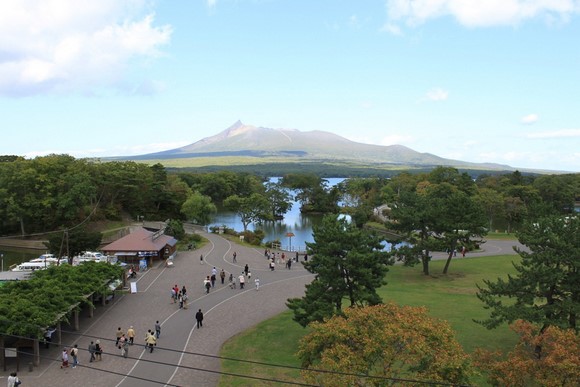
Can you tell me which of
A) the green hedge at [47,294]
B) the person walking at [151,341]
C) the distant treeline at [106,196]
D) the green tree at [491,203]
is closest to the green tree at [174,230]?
the distant treeline at [106,196]

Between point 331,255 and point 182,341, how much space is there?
728 cm

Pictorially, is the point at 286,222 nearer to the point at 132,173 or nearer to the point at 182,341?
the point at 132,173

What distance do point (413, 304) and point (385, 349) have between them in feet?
41.6

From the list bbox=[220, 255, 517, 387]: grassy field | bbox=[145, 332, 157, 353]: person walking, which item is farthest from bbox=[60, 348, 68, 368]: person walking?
bbox=[220, 255, 517, 387]: grassy field

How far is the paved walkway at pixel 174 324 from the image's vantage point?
16094 mm

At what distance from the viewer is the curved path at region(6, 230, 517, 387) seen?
52.9 feet

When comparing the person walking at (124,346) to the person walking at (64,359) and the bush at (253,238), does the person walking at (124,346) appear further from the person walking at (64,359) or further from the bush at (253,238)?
the bush at (253,238)

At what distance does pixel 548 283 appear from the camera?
15984 millimetres

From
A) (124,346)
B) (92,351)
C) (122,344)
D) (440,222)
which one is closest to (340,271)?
(124,346)

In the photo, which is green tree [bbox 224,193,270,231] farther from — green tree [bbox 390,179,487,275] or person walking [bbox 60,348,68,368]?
person walking [bbox 60,348,68,368]

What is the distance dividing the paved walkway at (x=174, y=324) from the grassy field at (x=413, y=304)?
3.03 ft

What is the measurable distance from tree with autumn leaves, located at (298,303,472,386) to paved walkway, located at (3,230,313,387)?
11.5ft

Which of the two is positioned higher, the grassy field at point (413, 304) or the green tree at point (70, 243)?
the green tree at point (70, 243)

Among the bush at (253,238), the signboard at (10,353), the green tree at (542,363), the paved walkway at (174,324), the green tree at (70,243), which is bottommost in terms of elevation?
the bush at (253,238)
